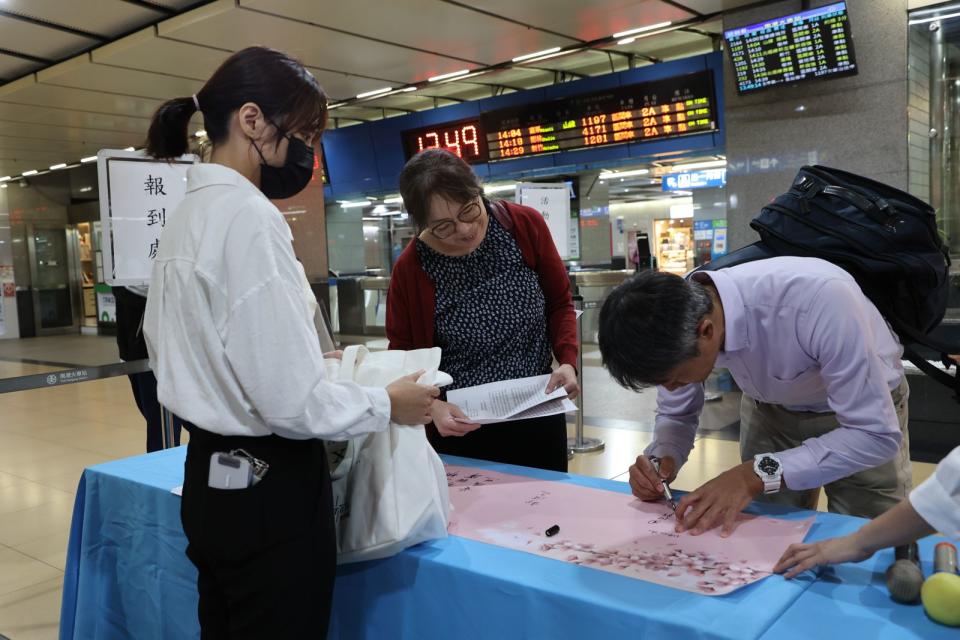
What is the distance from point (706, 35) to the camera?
253 inches

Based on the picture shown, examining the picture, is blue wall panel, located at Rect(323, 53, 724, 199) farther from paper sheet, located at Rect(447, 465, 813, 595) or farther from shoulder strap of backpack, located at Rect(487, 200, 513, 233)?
paper sheet, located at Rect(447, 465, 813, 595)

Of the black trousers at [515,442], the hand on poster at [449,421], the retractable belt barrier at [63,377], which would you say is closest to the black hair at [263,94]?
the hand on poster at [449,421]

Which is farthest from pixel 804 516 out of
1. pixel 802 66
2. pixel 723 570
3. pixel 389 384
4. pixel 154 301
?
pixel 802 66

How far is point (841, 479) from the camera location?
149 centimetres

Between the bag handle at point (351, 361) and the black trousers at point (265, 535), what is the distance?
0.69 feet

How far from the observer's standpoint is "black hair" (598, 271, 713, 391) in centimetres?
113

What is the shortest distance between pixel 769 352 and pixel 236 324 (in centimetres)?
91

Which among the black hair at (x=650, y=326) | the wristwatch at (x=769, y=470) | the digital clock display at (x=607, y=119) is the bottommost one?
the wristwatch at (x=769, y=470)

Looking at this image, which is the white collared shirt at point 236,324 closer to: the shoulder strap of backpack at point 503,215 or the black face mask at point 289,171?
the black face mask at point 289,171

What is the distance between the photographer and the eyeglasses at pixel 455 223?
173cm

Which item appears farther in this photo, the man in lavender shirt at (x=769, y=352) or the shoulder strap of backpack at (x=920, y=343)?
the shoulder strap of backpack at (x=920, y=343)

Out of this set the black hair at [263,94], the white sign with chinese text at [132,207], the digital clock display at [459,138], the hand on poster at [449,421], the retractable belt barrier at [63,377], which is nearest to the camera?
the black hair at [263,94]

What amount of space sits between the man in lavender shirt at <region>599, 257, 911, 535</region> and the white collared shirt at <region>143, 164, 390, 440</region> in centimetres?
48

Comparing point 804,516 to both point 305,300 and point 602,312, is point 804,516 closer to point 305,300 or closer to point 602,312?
point 602,312
